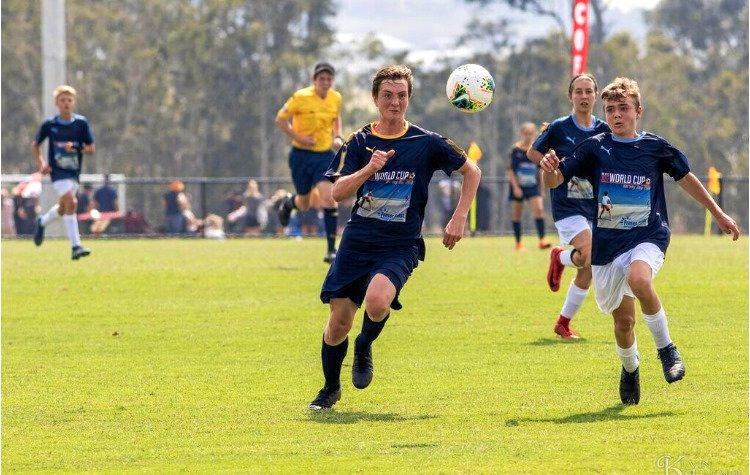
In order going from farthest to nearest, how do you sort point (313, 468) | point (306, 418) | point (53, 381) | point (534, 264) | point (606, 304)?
point (534, 264)
point (53, 381)
point (606, 304)
point (306, 418)
point (313, 468)

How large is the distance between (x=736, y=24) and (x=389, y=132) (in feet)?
211

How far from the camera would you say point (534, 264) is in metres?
21.6

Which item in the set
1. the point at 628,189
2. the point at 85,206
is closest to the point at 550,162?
the point at 628,189

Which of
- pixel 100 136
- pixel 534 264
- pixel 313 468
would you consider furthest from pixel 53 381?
pixel 100 136

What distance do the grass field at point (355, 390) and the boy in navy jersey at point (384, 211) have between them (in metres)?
0.57

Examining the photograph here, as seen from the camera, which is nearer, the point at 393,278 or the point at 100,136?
the point at 393,278

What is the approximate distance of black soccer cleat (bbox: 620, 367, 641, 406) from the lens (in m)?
8.62

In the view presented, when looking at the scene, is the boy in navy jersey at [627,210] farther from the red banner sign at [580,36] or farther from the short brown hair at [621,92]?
the red banner sign at [580,36]

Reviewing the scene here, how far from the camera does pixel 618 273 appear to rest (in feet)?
28.5

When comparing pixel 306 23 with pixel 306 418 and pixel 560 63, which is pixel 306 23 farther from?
pixel 306 418

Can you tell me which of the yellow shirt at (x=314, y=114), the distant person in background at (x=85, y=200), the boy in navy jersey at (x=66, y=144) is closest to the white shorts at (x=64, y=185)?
the boy in navy jersey at (x=66, y=144)

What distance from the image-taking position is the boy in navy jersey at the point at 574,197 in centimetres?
1174

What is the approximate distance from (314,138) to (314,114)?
1.04 feet

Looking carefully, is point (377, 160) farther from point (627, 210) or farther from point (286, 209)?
point (286, 209)
